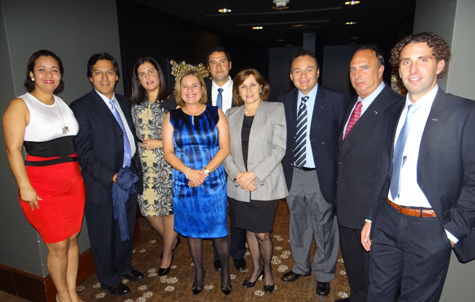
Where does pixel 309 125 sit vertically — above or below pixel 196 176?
above

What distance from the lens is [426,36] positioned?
1.77 m

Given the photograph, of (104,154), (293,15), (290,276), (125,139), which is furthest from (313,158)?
(293,15)

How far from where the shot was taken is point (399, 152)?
190 centimetres

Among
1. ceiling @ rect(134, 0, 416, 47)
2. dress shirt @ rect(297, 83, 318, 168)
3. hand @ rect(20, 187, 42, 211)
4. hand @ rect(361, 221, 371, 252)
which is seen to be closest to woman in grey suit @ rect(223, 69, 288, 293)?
dress shirt @ rect(297, 83, 318, 168)

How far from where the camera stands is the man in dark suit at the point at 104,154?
270cm

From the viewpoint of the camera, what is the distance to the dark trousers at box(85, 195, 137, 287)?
2.88 m

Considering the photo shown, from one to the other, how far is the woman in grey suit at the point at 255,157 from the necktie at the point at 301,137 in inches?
6.2

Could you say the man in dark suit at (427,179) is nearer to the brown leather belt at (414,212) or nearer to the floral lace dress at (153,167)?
the brown leather belt at (414,212)

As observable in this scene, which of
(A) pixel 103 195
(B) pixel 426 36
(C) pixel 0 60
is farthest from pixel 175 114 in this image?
(B) pixel 426 36

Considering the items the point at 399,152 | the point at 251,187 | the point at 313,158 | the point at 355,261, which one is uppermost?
the point at 399,152

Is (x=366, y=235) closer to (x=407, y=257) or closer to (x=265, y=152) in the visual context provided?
(x=407, y=257)

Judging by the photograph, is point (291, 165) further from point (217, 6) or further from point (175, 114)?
point (217, 6)

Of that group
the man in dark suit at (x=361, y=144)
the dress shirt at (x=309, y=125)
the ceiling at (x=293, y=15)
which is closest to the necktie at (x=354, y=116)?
the man in dark suit at (x=361, y=144)

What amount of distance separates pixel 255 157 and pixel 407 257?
4.17ft
